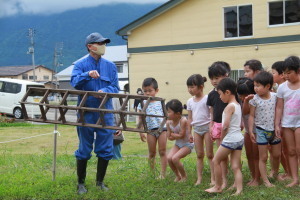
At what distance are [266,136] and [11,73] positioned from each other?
71.6 meters

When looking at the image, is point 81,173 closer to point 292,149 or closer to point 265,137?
point 265,137

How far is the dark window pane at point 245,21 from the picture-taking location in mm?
22016

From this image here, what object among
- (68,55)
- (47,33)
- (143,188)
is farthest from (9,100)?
(47,33)

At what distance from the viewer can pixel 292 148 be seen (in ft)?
19.7

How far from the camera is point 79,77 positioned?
5.95 meters

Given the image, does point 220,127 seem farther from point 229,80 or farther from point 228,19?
point 228,19

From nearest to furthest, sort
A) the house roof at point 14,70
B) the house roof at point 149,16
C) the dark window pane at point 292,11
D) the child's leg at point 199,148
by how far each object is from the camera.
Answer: the child's leg at point 199,148 < the dark window pane at point 292,11 < the house roof at point 149,16 < the house roof at point 14,70

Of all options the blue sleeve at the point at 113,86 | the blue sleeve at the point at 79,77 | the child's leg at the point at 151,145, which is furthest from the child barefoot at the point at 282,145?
the blue sleeve at the point at 79,77

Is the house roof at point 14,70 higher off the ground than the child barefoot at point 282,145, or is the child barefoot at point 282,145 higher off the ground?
the house roof at point 14,70

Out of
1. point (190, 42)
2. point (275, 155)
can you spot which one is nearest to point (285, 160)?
point (275, 155)

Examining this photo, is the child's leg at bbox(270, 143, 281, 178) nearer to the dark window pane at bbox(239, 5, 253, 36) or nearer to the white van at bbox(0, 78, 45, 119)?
the dark window pane at bbox(239, 5, 253, 36)

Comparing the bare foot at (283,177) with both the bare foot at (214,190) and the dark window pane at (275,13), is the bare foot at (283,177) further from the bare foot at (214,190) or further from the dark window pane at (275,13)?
the dark window pane at (275,13)

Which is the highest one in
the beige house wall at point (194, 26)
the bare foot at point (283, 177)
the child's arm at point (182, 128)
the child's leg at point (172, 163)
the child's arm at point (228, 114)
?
the beige house wall at point (194, 26)

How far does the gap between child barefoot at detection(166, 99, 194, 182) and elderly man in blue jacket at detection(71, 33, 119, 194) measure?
908 mm
